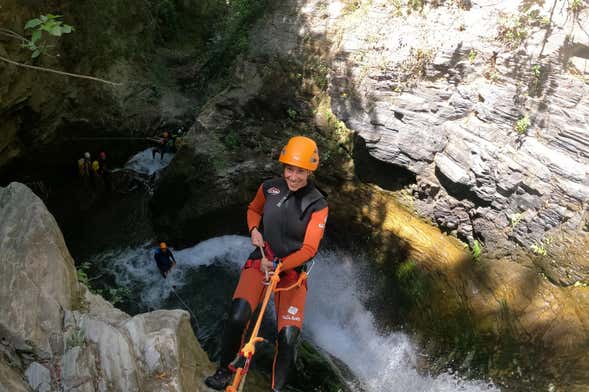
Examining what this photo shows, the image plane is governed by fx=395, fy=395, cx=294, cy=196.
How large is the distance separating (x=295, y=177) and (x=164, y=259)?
5321 millimetres

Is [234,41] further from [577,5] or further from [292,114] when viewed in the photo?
[577,5]

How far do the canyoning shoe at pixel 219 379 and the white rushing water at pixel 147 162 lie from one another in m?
9.73

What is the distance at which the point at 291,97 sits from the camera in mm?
8703

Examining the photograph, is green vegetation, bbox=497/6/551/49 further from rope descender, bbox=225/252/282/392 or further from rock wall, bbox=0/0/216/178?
rock wall, bbox=0/0/216/178

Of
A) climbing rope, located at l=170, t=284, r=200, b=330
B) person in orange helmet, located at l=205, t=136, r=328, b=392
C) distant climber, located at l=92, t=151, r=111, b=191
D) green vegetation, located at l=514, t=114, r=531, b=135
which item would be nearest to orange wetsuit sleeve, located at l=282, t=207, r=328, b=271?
person in orange helmet, located at l=205, t=136, r=328, b=392

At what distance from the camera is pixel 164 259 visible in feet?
27.2

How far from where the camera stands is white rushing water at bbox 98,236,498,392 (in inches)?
234

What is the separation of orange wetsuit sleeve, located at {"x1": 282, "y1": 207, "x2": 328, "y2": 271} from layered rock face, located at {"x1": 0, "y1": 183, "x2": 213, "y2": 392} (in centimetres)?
117

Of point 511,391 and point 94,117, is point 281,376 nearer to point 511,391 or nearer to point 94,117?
point 511,391

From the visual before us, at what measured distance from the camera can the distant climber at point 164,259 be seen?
8.26 meters

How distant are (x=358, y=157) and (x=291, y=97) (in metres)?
2.12

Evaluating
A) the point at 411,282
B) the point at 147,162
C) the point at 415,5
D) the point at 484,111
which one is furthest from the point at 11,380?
the point at 147,162

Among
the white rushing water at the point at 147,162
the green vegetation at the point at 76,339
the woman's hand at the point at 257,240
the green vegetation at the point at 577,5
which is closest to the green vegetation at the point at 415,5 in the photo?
the green vegetation at the point at 577,5

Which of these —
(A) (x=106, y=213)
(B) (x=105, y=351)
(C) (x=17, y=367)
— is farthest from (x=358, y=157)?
(A) (x=106, y=213)
